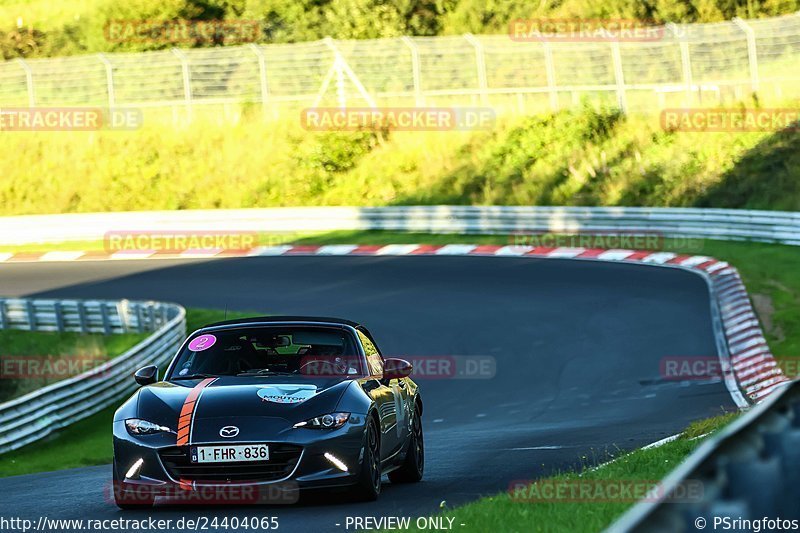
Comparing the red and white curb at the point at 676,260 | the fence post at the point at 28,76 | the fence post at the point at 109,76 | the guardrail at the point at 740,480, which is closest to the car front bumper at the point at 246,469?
the guardrail at the point at 740,480

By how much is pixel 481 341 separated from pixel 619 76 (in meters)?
18.1

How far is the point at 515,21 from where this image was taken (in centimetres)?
5456

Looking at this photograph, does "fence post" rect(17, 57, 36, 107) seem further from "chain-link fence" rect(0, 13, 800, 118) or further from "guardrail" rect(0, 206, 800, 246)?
"guardrail" rect(0, 206, 800, 246)

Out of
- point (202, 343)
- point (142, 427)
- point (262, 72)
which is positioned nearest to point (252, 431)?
point (142, 427)

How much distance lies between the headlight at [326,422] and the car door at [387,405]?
0.64 metres

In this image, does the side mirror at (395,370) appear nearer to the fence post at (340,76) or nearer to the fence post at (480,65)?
the fence post at (480,65)

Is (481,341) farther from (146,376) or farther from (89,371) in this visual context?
(146,376)

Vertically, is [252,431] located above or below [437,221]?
above

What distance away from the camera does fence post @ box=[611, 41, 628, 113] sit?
3716 cm

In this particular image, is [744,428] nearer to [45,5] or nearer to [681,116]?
[681,116]

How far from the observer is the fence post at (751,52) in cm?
3416

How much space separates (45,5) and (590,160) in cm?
4394

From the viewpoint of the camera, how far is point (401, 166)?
3956cm

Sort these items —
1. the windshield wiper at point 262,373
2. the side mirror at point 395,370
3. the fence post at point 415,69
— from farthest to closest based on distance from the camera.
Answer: the fence post at point 415,69, the side mirror at point 395,370, the windshield wiper at point 262,373
